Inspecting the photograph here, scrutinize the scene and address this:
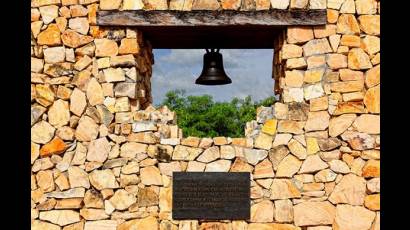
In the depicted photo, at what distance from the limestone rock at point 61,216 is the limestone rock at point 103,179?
1.23ft

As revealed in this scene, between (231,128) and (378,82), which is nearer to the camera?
(378,82)

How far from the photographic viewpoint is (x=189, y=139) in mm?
6027

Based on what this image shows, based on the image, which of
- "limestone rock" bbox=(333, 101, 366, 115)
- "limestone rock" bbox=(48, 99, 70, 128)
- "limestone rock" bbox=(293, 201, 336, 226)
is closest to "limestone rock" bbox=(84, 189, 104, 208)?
"limestone rock" bbox=(48, 99, 70, 128)

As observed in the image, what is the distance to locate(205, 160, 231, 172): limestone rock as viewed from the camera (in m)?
5.96

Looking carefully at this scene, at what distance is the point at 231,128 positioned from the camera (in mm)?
22141

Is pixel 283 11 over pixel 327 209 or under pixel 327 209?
over

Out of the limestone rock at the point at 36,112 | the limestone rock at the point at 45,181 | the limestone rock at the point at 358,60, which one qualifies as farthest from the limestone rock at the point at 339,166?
the limestone rock at the point at 36,112

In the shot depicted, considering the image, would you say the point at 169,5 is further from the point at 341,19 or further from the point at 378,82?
the point at 378,82

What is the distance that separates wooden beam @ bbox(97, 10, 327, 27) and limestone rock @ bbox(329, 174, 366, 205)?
1.69 m

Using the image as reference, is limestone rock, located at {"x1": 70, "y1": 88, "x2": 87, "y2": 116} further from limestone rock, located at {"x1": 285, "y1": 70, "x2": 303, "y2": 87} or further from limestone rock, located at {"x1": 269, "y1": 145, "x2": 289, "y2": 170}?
limestone rock, located at {"x1": 285, "y1": 70, "x2": 303, "y2": 87}

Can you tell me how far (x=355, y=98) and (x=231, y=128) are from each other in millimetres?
16193

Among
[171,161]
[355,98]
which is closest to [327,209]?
[355,98]

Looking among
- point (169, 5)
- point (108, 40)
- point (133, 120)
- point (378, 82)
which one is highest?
point (169, 5)

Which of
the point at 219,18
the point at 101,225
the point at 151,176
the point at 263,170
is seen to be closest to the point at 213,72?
the point at 219,18
